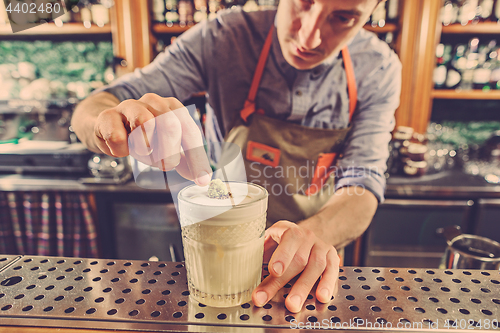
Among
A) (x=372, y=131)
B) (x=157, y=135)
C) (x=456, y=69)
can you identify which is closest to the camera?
(x=157, y=135)

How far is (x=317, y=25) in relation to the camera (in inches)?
42.8

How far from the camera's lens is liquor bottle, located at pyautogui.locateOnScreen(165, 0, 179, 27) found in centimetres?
267

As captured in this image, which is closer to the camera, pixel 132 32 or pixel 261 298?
pixel 261 298

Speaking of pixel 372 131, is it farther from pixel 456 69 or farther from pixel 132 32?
pixel 132 32

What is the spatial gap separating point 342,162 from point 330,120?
239 millimetres

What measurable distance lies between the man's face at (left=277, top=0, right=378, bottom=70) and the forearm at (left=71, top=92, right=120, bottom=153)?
2.50ft

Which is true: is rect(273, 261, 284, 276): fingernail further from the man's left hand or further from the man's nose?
the man's nose

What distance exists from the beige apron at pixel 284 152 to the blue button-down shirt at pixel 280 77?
4 centimetres

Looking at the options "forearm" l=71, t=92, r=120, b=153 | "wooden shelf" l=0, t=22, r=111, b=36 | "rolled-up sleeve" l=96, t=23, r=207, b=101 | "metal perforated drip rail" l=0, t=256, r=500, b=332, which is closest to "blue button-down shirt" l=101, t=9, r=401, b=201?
"rolled-up sleeve" l=96, t=23, r=207, b=101

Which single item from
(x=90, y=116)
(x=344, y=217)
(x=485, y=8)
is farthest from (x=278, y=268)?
(x=485, y=8)

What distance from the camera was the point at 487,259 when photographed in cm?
107

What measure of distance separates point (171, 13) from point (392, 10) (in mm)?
1899

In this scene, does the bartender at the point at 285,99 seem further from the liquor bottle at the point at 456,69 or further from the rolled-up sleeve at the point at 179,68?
the liquor bottle at the point at 456,69

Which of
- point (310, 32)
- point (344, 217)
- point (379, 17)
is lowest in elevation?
point (344, 217)
